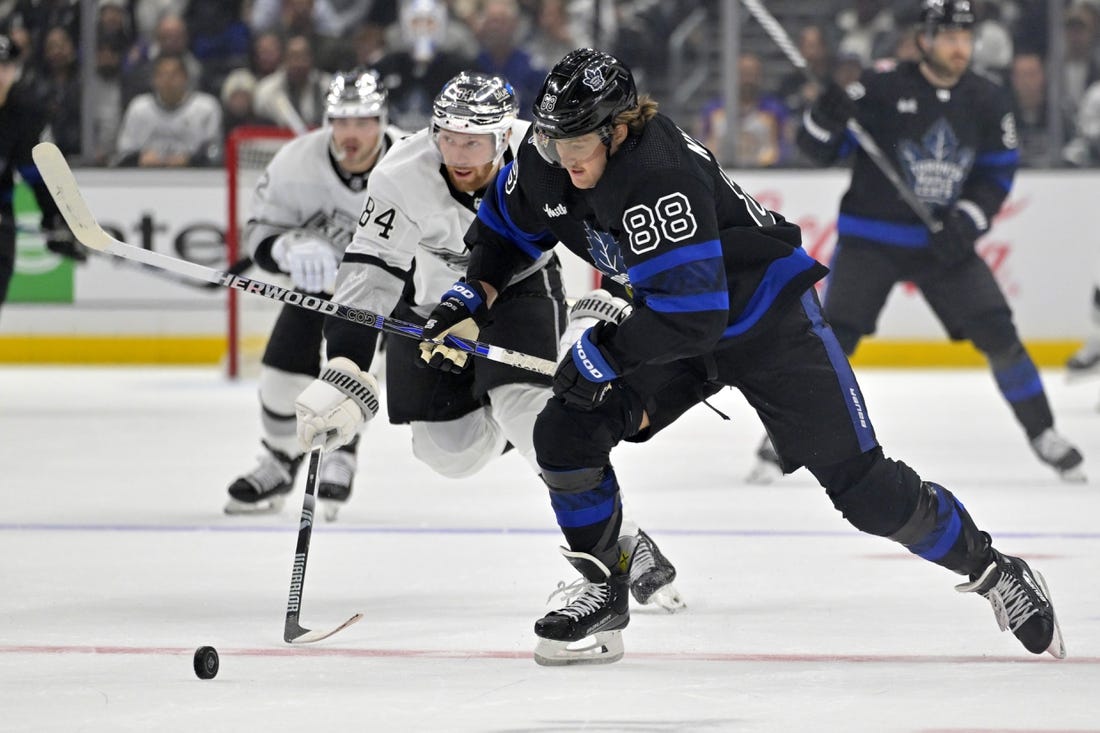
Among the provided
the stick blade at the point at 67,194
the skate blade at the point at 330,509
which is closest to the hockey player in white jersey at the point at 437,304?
the stick blade at the point at 67,194

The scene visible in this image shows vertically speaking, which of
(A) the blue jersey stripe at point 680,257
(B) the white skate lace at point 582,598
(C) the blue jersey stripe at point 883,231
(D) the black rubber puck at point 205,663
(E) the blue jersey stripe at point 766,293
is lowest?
(D) the black rubber puck at point 205,663

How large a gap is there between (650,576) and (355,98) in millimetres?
1607

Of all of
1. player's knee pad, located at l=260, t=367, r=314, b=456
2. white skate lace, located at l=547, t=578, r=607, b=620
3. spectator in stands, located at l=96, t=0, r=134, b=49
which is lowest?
player's knee pad, located at l=260, t=367, r=314, b=456

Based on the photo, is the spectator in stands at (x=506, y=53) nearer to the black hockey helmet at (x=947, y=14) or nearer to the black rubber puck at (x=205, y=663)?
the black hockey helmet at (x=947, y=14)

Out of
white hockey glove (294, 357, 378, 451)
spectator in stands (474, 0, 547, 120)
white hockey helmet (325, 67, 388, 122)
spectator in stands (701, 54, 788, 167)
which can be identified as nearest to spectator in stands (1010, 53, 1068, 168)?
spectator in stands (701, 54, 788, 167)

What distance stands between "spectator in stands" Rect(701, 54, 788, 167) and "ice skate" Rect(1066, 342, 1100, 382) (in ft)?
5.57

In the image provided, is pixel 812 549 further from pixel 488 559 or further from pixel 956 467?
pixel 956 467

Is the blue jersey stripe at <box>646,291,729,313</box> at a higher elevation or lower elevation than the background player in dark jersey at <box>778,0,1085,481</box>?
higher

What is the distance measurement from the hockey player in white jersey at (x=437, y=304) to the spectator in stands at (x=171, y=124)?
4808 millimetres

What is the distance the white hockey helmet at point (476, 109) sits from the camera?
11.4ft

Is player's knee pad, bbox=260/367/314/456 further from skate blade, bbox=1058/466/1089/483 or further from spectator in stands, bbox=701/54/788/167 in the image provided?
spectator in stands, bbox=701/54/788/167

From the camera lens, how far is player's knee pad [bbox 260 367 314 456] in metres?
4.58

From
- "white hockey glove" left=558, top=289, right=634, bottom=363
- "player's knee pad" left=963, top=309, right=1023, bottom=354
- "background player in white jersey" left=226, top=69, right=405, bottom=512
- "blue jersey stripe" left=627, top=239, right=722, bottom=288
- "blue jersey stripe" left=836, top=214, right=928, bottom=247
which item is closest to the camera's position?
"blue jersey stripe" left=627, top=239, right=722, bottom=288

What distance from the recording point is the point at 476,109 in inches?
137
